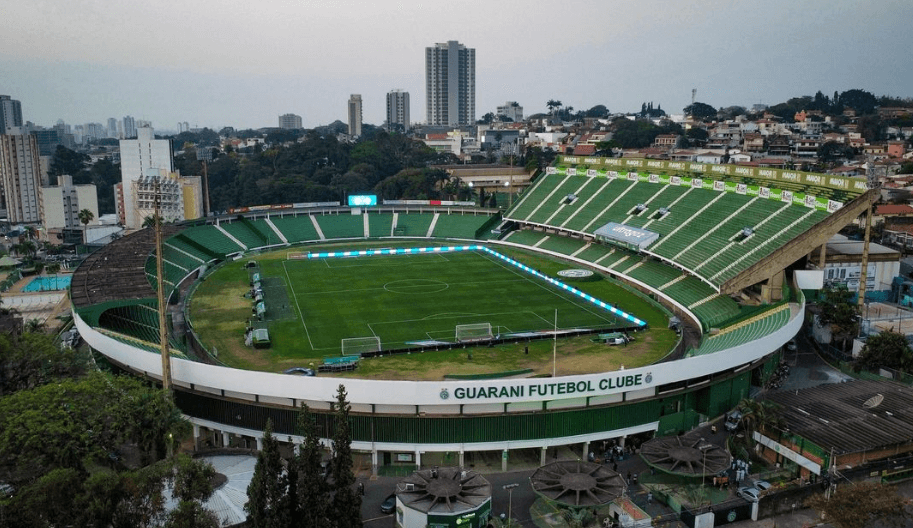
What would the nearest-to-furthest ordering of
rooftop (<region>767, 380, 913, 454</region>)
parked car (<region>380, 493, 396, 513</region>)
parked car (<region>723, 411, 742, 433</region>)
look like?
1. parked car (<region>380, 493, 396, 513</region>)
2. rooftop (<region>767, 380, 913, 454</region>)
3. parked car (<region>723, 411, 742, 433</region>)

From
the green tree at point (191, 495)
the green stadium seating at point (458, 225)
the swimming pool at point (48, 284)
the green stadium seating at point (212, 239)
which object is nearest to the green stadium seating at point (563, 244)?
the green stadium seating at point (458, 225)

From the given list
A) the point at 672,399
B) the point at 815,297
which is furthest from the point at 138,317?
the point at 815,297

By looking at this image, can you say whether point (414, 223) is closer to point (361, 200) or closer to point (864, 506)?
point (361, 200)

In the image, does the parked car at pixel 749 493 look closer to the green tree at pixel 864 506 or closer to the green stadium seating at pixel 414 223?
the green tree at pixel 864 506

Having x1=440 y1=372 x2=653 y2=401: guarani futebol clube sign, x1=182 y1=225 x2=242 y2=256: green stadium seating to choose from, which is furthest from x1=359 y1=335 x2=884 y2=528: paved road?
x1=182 y1=225 x2=242 y2=256: green stadium seating

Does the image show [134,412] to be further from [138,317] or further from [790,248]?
[790,248]

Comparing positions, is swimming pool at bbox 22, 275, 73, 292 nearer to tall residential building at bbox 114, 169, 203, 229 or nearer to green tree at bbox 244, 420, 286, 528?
tall residential building at bbox 114, 169, 203, 229
